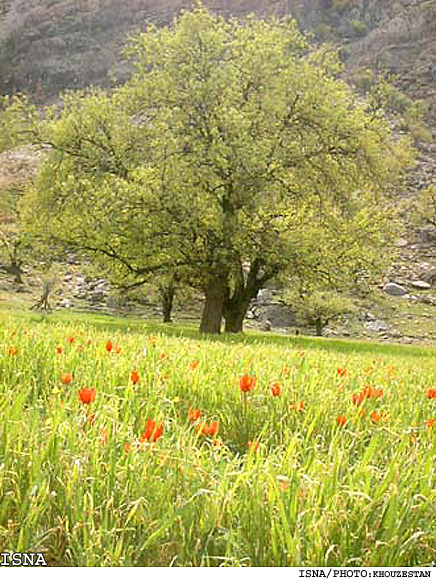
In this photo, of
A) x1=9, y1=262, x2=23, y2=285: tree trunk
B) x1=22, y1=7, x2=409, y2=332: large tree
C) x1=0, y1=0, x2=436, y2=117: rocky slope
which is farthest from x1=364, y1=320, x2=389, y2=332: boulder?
x1=0, y1=0, x2=436, y2=117: rocky slope

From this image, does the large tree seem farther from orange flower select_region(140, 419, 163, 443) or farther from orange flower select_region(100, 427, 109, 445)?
orange flower select_region(140, 419, 163, 443)

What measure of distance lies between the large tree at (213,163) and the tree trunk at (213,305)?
0.16 ft

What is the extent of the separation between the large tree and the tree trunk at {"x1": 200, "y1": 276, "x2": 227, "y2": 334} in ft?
0.16

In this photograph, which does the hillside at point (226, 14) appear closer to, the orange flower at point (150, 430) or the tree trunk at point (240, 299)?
the tree trunk at point (240, 299)

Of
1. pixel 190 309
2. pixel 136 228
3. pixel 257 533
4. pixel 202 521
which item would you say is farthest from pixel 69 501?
pixel 190 309

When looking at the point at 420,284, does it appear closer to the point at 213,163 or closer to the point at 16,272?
the point at 16,272

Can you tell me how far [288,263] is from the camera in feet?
58.7

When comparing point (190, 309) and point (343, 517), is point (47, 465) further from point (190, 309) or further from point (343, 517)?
point (190, 309)

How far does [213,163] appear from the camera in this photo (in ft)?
55.9

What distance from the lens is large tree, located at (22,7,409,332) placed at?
1678 centimetres

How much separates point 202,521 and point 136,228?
617 inches

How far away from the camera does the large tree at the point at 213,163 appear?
1678 cm

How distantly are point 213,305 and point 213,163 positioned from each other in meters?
5.36

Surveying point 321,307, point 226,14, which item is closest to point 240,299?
point 321,307
